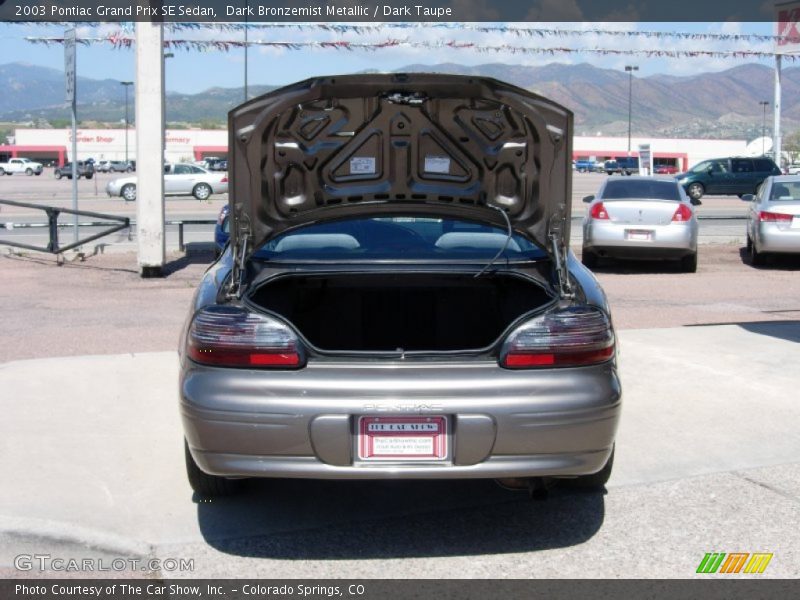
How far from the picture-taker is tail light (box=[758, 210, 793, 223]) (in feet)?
48.6

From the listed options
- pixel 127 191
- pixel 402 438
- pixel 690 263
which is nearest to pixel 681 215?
pixel 690 263

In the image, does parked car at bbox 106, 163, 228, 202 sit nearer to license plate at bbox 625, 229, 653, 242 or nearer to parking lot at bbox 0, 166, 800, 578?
license plate at bbox 625, 229, 653, 242

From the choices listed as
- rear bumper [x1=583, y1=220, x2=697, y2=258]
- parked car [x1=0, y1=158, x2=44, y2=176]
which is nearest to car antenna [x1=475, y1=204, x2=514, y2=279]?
rear bumper [x1=583, y1=220, x2=697, y2=258]

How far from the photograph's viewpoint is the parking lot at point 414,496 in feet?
14.4

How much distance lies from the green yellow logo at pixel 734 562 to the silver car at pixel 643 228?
10.3 meters

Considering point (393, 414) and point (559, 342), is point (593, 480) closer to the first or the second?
point (559, 342)

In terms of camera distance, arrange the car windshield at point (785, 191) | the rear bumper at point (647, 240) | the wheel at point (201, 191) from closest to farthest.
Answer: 1. the rear bumper at point (647, 240)
2. the car windshield at point (785, 191)
3. the wheel at point (201, 191)

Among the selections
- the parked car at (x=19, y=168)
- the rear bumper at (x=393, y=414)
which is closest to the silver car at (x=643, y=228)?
the rear bumper at (x=393, y=414)

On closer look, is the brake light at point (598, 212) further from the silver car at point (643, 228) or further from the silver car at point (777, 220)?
the silver car at point (777, 220)

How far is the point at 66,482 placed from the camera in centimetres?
508

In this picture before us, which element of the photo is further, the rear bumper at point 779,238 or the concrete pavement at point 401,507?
the rear bumper at point 779,238

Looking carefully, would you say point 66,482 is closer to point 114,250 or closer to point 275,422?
point 275,422

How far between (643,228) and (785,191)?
107 inches
